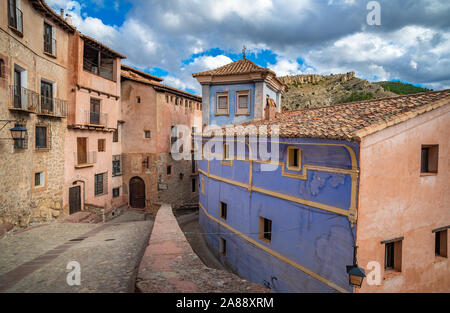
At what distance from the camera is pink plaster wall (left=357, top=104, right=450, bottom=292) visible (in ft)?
24.9

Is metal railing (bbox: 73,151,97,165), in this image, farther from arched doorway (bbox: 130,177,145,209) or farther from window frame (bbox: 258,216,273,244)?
window frame (bbox: 258,216,273,244)

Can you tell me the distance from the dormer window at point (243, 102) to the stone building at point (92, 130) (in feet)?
34.5

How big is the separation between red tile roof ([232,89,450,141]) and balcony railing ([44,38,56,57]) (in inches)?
575

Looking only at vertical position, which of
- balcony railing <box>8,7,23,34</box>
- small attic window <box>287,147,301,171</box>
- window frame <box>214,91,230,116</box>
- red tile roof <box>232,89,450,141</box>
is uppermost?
balcony railing <box>8,7,23,34</box>

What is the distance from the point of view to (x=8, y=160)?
11969 mm

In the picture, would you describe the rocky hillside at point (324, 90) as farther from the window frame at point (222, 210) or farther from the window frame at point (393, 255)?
the window frame at point (393, 255)

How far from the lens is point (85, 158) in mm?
19219

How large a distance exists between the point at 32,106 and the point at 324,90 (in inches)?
2242

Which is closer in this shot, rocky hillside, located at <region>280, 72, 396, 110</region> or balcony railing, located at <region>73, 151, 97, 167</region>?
balcony railing, located at <region>73, 151, 97, 167</region>

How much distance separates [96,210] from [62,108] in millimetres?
7574

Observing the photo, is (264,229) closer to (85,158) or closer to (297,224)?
Answer: (297,224)

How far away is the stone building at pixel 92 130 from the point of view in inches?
698

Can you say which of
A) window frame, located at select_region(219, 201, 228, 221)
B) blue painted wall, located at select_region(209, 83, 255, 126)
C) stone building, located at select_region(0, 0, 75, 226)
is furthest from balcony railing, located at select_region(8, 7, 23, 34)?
window frame, located at select_region(219, 201, 228, 221)

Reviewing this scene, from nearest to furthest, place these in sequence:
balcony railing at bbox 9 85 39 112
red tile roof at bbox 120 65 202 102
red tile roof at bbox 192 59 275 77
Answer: balcony railing at bbox 9 85 39 112 → red tile roof at bbox 192 59 275 77 → red tile roof at bbox 120 65 202 102
